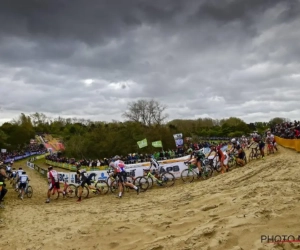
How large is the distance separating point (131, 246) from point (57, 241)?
7.07 ft

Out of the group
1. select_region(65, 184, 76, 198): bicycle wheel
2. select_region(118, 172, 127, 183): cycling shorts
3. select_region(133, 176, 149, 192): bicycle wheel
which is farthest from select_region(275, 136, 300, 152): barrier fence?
select_region(65, 184, 76, 198): bicycle wheel

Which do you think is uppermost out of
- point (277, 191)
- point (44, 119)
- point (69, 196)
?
point (44, 119)

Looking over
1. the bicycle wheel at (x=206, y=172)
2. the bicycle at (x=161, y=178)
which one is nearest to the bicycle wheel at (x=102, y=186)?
the bicycle at (x=161, y=178)

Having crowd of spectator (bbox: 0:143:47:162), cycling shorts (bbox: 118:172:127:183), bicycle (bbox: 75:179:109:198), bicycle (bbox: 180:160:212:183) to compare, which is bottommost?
bicycle (bbox: 75:179:109:198)

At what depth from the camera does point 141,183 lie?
15.4 metres

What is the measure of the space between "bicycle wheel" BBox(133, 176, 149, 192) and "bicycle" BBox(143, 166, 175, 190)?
0.18 metres

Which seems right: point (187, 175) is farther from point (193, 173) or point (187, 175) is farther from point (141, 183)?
point (141, 183)

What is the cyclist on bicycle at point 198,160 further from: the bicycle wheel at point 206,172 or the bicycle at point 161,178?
the bicycle at point 161,178

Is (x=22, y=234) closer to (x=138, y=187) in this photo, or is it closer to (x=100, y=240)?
(x=100, y=240)

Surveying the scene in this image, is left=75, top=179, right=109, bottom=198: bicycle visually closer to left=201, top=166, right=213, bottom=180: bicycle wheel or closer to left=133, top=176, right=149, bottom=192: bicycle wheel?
left=133, top=176, right=149, bottom=192: bicycle wheel

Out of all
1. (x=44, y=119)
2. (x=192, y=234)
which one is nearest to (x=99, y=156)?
(x=192, y=234)

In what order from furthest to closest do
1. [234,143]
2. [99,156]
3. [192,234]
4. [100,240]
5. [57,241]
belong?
[99,156], [234,143], [57,241], [100,240], [192,234]

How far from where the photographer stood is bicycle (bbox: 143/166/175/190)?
1565 cm

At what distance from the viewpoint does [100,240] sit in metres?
6.83
